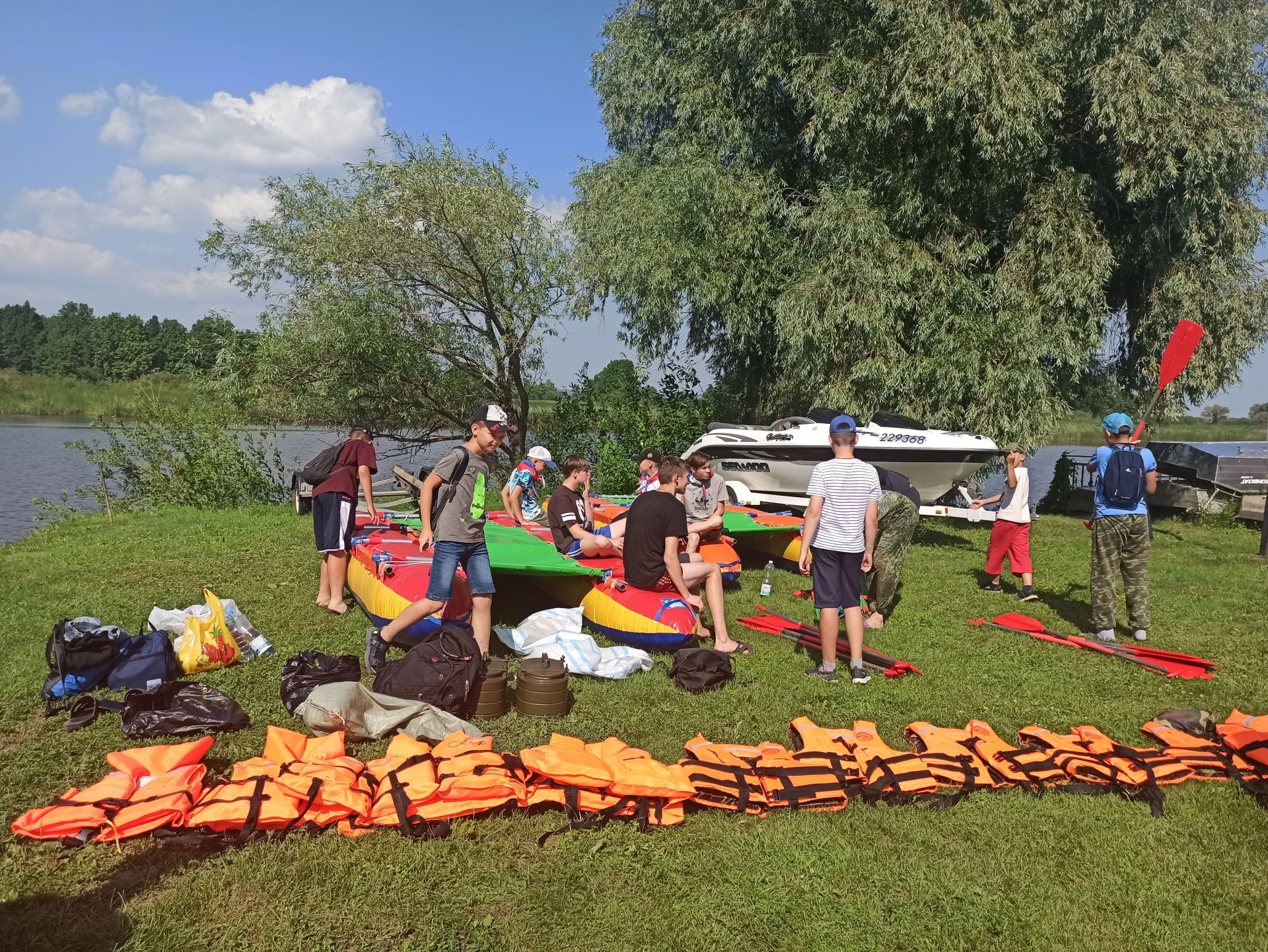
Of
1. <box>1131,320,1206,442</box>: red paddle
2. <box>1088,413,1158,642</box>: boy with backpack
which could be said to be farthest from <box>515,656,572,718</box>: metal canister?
<box>1131,320,1206,442</box>: red paddle

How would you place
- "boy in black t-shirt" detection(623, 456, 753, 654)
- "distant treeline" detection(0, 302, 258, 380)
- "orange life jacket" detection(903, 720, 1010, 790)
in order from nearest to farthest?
"orange life jacket" detection(903, 720, 1010, 790) < "boy in black t-shirt" detection(623, 456, 753, 654) < "distant treeline" detection(0, 302, 258, 380)

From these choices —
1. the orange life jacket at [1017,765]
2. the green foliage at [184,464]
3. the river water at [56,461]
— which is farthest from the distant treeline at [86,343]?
the orange life jacket at [1017,765]

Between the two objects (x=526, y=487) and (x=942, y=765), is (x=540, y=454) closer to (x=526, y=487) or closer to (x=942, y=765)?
(x=526, y=487)

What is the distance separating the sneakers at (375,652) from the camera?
629 cm

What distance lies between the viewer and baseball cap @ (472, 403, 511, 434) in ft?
20.1

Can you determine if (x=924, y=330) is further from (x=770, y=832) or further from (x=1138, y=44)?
(x=770, y=832)

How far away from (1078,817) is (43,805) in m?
5.05

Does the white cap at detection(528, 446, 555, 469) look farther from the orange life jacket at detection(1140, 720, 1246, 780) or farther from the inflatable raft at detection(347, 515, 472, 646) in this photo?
the orange life jacket at detection(1140, 720, 1246, 780)

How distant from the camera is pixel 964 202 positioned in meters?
14.9

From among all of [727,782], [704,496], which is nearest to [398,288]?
[704,496]

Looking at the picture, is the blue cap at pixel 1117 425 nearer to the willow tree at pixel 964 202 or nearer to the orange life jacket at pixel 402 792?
the orange life jacket at pixel 402 792

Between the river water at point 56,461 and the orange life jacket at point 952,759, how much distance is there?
42.0 feet

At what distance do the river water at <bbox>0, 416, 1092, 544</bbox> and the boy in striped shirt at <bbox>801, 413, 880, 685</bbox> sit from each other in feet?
37.8

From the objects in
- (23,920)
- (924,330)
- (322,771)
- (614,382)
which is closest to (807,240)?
(924,330)
